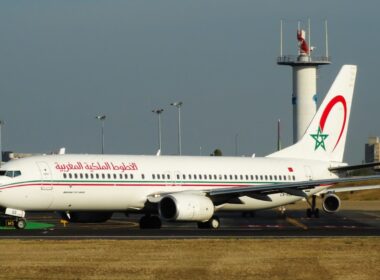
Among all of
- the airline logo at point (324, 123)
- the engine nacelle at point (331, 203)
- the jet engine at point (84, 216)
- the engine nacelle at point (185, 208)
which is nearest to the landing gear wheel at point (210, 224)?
the engine nacelle at point (185, 208)

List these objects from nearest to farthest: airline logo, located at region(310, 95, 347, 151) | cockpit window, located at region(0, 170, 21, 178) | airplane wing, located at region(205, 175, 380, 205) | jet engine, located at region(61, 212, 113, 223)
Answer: cockpit window, located at region(0, 170, 21, 178) < airplane wing, located at region(205, 175, 380, 205) < jet engine, located at region(61, 212, 113, 223) < airline logo, located at region(310, 95, 347, 151)

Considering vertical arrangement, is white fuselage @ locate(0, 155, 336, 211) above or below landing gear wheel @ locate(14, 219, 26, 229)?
above

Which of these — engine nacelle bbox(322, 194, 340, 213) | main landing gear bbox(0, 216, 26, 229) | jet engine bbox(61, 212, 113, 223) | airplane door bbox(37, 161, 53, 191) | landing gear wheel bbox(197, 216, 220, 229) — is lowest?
engine nacelle bbox(322, 194, 340, 213)

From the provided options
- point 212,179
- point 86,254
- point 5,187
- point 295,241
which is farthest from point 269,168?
point 86,254

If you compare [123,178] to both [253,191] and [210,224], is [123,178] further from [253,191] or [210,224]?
[253,191]

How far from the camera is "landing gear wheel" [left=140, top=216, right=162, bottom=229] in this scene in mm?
52469

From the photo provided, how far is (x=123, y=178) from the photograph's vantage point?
51031 millimetres

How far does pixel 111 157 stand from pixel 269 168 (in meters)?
10.1

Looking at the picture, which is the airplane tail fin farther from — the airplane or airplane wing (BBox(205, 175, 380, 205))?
airplane wing (BBox(205, 175, 380, 205))

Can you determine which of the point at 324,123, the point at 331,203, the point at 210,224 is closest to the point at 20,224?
the point at 210,224

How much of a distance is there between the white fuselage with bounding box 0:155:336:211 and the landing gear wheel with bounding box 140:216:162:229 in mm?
1136

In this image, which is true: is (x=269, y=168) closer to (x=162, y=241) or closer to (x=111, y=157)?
(x=111, y=157)

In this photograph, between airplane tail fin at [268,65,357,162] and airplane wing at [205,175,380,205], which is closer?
airplane wing at [205,175,380,205]

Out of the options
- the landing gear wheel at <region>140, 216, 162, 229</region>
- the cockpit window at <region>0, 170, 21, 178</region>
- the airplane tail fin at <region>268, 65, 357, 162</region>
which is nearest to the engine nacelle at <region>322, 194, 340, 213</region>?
the airplane tail fin at <region>268, 65, 357, 162</region>
